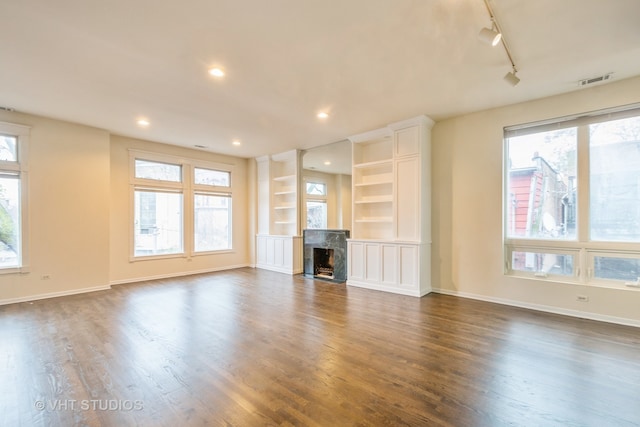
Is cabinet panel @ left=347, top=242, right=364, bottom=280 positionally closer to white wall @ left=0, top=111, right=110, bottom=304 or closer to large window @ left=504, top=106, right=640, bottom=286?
large window @ left=504, top=106, right=640, bottom=286

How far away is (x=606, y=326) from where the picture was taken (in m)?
3.35

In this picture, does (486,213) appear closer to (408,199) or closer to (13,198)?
(408,199)

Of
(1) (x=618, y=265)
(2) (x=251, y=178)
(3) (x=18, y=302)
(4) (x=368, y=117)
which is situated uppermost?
(4) (x=368, y=117)

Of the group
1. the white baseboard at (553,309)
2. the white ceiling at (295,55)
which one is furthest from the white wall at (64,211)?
the white baseboard at (553,309)

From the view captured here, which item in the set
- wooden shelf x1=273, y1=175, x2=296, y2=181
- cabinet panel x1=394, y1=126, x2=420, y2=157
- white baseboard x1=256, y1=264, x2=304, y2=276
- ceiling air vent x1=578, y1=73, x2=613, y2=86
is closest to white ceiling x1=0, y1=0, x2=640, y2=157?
ceiling air vent x1=578, y1=73, x2=613, y2=86

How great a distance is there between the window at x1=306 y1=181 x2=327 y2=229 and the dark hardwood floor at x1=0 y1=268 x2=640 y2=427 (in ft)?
8.86

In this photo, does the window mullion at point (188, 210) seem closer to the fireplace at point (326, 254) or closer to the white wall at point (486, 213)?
the fireplace at point (326, 254)

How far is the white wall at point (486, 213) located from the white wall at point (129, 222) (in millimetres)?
4989

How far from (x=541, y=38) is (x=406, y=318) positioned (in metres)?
3.31

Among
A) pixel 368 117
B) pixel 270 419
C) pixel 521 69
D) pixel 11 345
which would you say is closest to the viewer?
pixel 270 419

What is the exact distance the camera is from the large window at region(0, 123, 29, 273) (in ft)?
14.5

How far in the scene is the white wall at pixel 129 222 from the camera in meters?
5.62

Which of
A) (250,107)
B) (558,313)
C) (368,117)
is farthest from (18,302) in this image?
(558,313)

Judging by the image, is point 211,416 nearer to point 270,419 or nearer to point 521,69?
point 270,419
